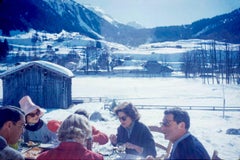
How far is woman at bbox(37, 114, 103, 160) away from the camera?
2.76 meters

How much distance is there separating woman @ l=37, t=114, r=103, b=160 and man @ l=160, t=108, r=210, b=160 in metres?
0.93

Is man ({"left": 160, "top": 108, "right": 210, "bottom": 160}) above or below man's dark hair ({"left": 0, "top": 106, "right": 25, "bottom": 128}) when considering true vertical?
below

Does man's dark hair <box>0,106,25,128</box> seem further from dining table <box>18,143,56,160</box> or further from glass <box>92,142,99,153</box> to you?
glass <box>92,142,99,153</box>

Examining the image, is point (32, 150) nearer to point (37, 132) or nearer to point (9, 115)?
point (37, 132)

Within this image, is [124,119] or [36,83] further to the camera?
[36,83]

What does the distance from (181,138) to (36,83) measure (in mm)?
18422

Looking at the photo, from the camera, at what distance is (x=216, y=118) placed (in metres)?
17.6

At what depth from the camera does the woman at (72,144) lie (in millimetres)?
2764

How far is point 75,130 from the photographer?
9.51 ft

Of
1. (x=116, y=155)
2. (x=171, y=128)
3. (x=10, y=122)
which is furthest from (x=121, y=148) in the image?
(x=10, y=122)

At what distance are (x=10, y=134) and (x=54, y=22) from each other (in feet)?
661

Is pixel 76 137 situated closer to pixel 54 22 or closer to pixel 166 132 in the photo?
pixel 166 132

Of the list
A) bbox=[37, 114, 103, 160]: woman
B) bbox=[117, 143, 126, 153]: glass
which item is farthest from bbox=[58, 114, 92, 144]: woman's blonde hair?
bbox=[117, 143, 126, 153]: glass

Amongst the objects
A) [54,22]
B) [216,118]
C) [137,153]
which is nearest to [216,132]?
[216,118]
